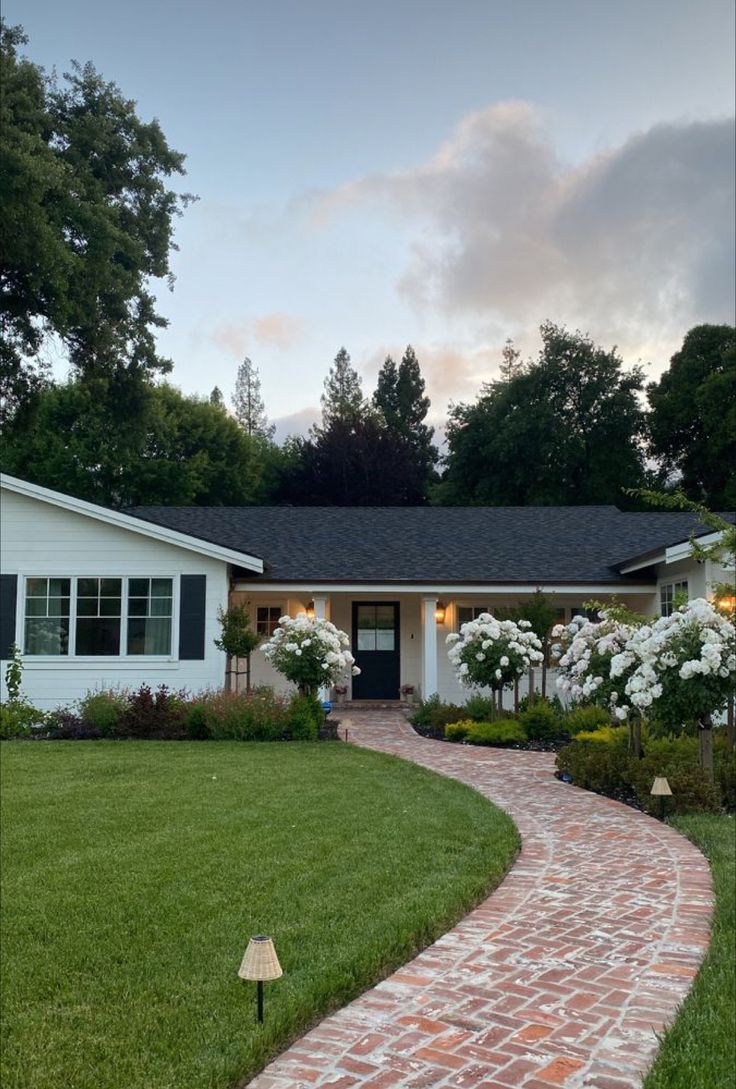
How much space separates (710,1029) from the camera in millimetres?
3451

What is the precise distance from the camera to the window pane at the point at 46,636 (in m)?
15.1

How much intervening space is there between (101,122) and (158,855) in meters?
16.4

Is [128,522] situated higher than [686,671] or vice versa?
[128,522]

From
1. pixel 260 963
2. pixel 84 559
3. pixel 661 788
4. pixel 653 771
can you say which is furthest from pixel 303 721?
pixel 260 963

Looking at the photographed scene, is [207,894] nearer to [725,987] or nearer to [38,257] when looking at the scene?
[725,987]

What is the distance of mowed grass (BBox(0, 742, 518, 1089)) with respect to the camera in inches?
→ 129

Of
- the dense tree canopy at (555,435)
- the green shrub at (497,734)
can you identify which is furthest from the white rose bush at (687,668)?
the dense tree canopy at (555,435)

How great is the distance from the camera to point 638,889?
17.6 feet

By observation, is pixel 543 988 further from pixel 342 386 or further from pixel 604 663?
pixel 342 386

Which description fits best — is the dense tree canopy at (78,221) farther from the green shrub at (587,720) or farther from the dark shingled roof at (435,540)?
the green shrub at (587,720)

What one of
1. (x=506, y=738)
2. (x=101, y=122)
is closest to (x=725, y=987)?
(x=506, y=738)

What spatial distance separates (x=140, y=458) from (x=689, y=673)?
2920 cm

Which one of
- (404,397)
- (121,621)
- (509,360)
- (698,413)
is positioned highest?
(404,397)

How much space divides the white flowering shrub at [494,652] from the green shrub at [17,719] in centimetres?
679
